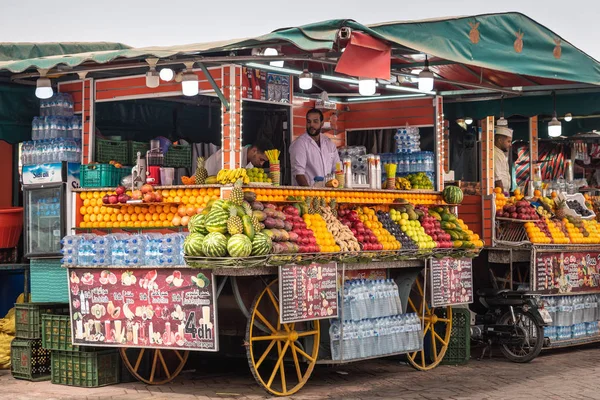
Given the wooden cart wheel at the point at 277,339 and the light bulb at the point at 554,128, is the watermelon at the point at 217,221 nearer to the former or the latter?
the wooden cart wheel at the point at 277,339

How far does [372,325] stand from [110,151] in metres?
3.52

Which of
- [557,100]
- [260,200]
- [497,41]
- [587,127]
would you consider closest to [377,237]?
[260,200]

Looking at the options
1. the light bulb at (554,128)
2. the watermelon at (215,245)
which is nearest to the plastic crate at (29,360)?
the watermelon at (215,245)

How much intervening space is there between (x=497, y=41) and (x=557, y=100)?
4.38 m

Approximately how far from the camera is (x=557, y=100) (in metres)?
15.1

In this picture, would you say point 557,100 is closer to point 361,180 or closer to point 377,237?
point 361,180

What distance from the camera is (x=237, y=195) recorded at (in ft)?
32.6

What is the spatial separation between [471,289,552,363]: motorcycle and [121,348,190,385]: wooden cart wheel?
4.16m

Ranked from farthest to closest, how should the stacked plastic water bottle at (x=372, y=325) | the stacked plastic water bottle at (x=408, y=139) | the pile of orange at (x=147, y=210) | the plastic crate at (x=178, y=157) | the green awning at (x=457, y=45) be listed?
the stacked plastic water bottle at (x=408, y=139)
the plastic crate at (x=178, y=157)
the stacked plastic water bottle at (x=372, y=325)
the pile of orange at (x=147, y=210)
the green awning at (x=457, y=45)

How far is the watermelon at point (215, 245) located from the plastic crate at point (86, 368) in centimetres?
216

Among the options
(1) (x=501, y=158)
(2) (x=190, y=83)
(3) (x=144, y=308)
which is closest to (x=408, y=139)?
(1) (x=501, y=158)

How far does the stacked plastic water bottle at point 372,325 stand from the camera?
10828 mm

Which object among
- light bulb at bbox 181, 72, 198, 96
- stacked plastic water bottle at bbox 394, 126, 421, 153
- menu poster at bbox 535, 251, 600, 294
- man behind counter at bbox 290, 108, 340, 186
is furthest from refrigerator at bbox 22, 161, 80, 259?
menu poster at bbox 535, 251, 600, 294

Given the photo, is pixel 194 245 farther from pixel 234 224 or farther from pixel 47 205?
pixel 47 205
